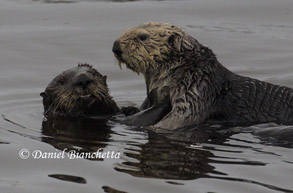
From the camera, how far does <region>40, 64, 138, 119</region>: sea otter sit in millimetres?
9414

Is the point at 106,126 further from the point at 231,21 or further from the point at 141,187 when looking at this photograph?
the point at 231,21

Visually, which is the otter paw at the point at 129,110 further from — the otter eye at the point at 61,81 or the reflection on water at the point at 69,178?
the reflection on water at the point at 69,178

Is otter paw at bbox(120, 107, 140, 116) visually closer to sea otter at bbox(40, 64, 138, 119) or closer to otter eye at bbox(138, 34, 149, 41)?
sea otter at bbox(40, 64, 138, 119)

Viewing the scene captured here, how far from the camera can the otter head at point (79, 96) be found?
370 inches

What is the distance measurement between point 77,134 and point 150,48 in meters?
1.31

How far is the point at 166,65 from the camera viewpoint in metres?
9.21

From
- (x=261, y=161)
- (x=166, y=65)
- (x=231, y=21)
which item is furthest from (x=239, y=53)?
(x=261, y=161)

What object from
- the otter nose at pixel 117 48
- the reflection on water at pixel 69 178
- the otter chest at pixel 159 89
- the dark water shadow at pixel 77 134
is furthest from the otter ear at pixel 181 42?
the reflection on water at pixel 69 178

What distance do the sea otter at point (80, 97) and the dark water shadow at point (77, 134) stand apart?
174 millimetres

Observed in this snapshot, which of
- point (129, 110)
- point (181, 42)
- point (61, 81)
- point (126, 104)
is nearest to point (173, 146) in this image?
point (181, 42)

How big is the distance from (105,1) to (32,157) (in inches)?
386

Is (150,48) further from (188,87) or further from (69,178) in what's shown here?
(69,178)

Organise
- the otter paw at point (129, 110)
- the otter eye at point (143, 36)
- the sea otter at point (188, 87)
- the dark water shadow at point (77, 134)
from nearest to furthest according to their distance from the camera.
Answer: the dark water shadow at point (77, 134) < the sea otter at point (188, 87) < the otter eye at point (143, 36) < the otter paw at point (129, 110)

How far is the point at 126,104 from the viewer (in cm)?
1081
